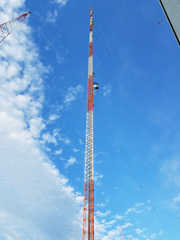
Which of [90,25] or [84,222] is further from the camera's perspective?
[90,25]

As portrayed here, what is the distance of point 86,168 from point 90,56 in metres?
37.1

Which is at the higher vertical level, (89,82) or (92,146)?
(89,82)

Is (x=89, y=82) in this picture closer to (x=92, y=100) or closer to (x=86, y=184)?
(x=92, y=100)

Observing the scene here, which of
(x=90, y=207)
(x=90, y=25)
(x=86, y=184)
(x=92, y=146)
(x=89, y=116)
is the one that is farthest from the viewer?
(x=90, y=25)

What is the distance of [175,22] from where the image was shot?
1025 centimetres

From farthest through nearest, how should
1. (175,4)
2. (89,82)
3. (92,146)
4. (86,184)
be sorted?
(89,82)
(92,146)
(86,184)
(175,4)

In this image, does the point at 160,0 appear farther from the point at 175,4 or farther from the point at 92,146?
the point at 92,146

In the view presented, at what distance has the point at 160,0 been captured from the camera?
418 inches

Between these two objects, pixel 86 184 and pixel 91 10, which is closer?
pixel 86 184

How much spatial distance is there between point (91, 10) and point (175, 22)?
7746 cm

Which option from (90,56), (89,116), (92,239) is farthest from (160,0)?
(90,56)

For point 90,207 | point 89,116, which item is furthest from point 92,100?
point 90,207

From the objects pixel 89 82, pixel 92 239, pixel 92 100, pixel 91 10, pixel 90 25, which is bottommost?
pixel 92 239

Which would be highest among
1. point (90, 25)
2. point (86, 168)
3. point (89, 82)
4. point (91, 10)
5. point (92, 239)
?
point (91, 10)
